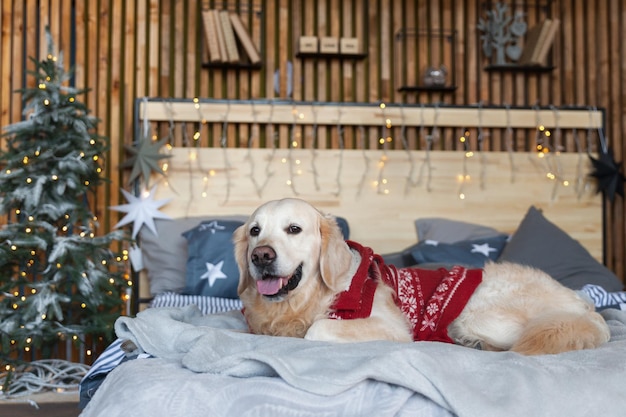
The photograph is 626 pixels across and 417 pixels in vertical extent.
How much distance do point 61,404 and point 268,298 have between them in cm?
193

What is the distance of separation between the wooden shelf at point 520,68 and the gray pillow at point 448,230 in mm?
1085

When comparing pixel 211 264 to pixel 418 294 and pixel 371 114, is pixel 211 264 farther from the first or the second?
pixel 418 294

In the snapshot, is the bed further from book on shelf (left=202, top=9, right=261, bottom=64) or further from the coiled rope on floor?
the coiled rope on floor

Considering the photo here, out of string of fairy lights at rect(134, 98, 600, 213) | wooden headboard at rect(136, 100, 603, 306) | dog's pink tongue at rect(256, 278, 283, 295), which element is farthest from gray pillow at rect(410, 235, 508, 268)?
dog's pink tongue at rect(256, 278, 283, 295)

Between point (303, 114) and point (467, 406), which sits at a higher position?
point (303, 114)

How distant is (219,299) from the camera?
378cm

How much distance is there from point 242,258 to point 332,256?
327mm

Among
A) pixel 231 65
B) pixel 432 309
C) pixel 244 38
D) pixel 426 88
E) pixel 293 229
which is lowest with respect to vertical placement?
pixel 432 309

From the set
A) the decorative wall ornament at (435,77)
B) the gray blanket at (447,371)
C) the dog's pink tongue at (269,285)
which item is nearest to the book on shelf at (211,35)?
the decorative wall ornament at (435,77)

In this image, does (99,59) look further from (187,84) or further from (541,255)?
(541,255)

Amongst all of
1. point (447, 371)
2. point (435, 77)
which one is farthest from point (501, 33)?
point (447, 371)

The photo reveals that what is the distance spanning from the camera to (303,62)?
481cm

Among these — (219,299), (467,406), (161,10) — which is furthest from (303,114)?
(467,406)

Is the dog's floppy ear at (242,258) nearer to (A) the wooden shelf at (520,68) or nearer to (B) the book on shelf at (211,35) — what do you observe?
(B) the book on shelf at (211,35)
